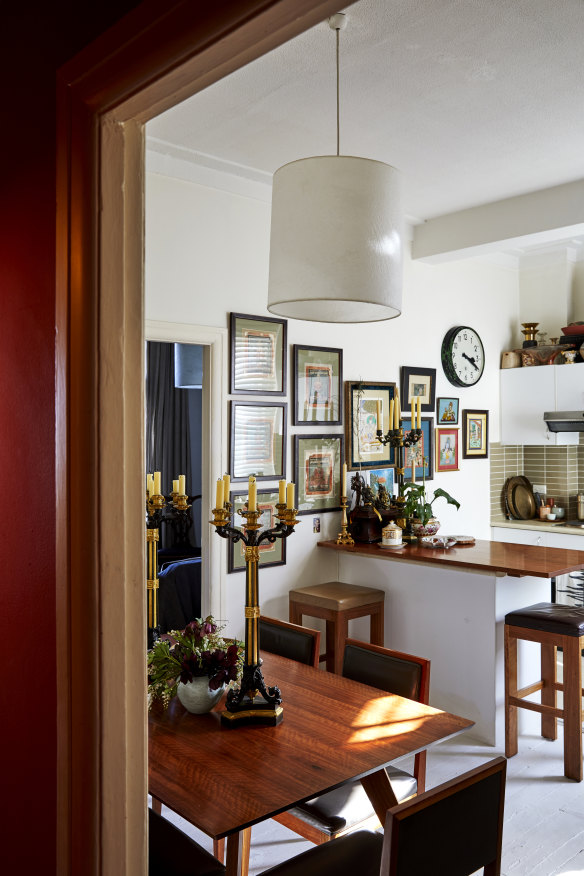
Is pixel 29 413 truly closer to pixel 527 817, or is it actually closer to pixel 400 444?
pixel 527 817

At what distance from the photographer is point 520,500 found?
592 centimetres

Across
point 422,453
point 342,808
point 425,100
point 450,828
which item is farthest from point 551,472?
point 450,828

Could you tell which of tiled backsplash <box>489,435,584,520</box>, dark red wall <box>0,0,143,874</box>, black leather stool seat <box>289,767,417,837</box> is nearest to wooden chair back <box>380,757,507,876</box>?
black leather stool seat <box>289,767,417,837</box>

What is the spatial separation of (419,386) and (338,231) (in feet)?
9.86

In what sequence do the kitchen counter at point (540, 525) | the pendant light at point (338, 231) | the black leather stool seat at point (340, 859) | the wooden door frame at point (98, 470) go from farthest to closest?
1. the kitchen counter at point (540, 525)
2. the pendant light at point (338, 231)
3. the black leather stool seat at point (340, 859)
4. the wooden door frame at point (98, 470)

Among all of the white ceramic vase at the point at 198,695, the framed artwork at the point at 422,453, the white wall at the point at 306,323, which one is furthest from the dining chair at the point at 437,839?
the framed artwork at the point at 422,453

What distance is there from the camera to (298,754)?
187cm

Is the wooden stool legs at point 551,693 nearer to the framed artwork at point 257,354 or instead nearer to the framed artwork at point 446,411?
the framed artwork at point 257,354

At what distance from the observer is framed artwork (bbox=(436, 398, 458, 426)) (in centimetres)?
528

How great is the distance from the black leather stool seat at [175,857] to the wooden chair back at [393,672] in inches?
34.1

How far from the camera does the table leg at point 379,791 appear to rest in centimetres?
199

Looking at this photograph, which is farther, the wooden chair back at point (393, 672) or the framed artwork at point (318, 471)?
the framed artwork at point (318, 471)

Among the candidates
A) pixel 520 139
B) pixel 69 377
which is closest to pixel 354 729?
pixel 69 377

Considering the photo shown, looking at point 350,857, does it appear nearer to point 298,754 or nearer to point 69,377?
point 298,754
